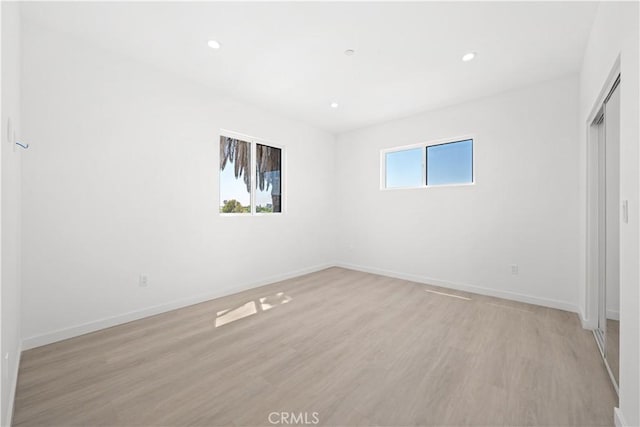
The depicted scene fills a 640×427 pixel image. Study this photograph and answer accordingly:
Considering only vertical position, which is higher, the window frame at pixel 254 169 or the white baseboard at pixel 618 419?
the window frame at pixel 254 169

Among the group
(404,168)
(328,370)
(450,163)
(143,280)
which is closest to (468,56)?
(450,163)

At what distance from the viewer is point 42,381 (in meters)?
1.86

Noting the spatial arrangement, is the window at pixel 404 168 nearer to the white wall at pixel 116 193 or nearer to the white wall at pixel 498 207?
the white wall at pixel 498 207

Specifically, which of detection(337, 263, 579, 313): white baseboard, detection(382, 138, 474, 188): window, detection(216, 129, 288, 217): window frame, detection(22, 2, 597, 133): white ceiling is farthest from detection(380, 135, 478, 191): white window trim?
detection(216, 129, 288, 217): window frame

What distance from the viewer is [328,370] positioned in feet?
6.59

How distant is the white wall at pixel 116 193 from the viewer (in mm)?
2334

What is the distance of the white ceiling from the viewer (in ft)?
7.00

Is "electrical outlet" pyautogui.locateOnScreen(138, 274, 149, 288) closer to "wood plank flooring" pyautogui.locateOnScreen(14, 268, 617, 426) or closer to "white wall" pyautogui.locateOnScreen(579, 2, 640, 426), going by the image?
"wood plank flooring" pyautogui.locateOnScreen(14, 268, 617, 426)

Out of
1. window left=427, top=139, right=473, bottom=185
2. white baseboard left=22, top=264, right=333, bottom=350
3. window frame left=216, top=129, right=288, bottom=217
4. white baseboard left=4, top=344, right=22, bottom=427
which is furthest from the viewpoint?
window left=427, top=139, right=473, bottom=185

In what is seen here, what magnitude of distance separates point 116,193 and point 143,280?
98cm

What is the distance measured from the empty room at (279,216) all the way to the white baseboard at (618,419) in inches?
0.6

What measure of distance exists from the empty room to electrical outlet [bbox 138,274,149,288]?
1.3 inches

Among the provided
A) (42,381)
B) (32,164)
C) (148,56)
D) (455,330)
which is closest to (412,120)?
(455,330)

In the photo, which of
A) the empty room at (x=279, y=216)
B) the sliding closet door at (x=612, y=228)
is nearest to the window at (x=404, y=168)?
the empty room at (x=279, y=216)
